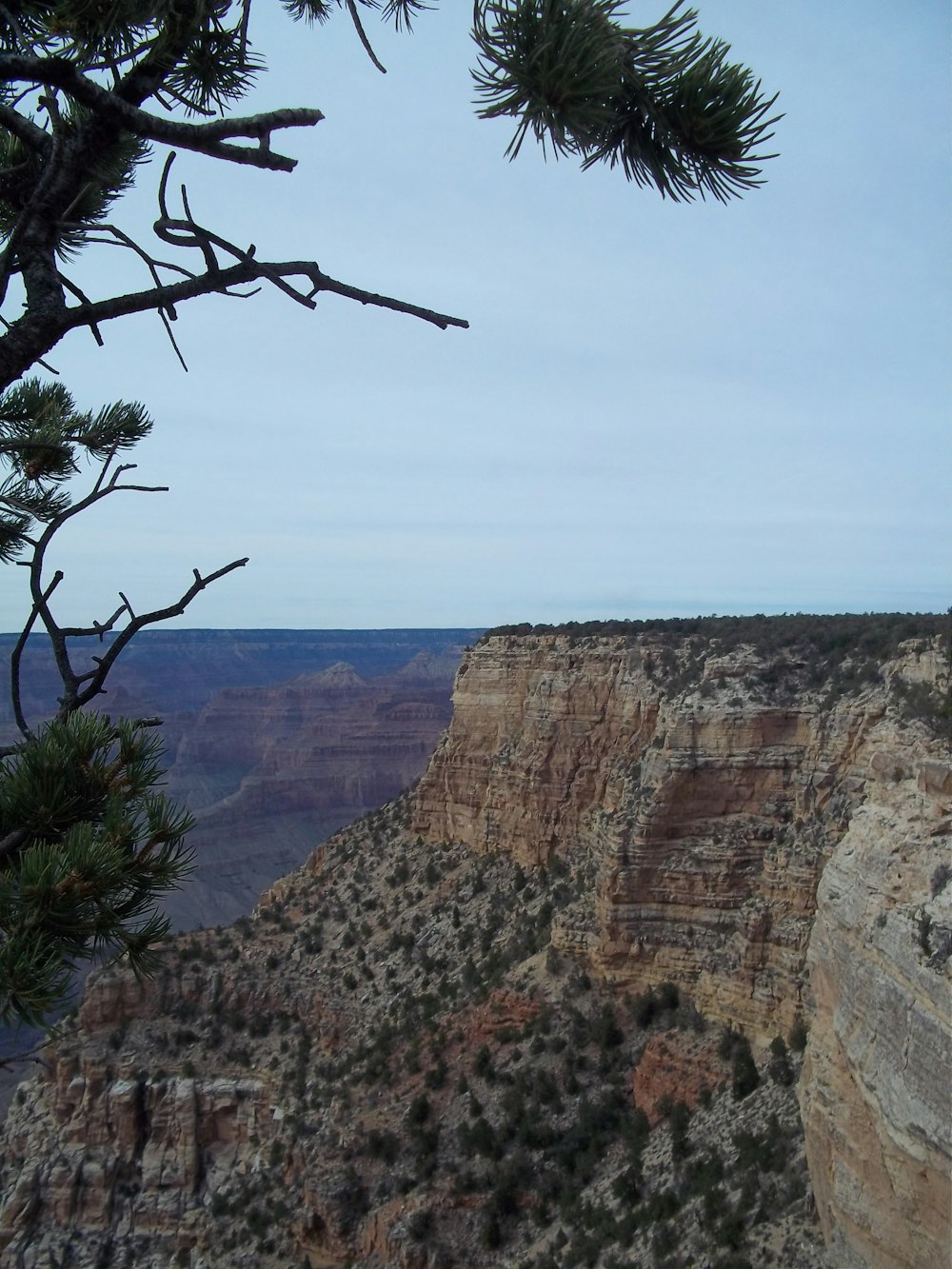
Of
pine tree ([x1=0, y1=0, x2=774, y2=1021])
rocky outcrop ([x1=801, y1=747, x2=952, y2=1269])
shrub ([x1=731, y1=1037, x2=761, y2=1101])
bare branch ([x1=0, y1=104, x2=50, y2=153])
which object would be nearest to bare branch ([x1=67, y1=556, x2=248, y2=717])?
pine tree ([x1=0, y1=0, x2=774, y2=1021])

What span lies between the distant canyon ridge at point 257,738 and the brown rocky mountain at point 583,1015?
41493mm

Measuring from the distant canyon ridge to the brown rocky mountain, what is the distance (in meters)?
41.5

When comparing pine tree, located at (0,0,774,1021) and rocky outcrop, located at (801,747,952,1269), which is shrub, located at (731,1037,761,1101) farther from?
pine tree, located at (0,0,774,1021)

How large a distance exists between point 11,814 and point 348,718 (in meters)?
91.1

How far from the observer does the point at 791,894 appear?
18.2 metres

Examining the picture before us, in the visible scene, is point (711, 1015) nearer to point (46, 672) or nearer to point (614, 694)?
point (614, 694)

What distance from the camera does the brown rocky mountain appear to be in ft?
36.4

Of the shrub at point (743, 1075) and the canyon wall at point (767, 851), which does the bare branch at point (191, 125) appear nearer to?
the canyon wall at point (767, 851)

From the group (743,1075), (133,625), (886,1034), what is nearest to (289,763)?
(743,1075)

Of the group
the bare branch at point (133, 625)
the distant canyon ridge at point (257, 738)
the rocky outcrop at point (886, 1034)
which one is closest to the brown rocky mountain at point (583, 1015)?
the rocky outcrop at point (886, 1034)

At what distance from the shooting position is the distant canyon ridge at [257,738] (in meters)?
79.8

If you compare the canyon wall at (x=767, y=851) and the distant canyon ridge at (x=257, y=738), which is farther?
the distant canyon ridge at (x=257, y=738)

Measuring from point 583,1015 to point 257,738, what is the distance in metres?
83.5

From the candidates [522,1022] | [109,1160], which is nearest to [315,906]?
[109,1160]
